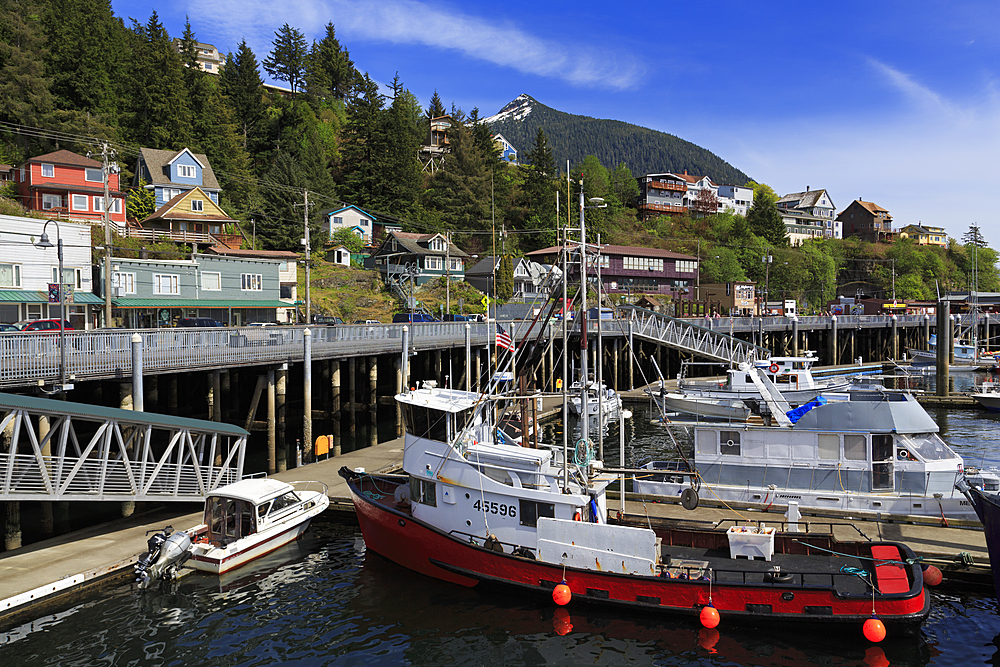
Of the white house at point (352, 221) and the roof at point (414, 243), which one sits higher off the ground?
the white house at point (352, 221)

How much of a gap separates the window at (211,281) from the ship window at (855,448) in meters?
47.0

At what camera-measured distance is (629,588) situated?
15.0 metres

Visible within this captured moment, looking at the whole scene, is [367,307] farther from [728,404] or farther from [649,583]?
[649,583]

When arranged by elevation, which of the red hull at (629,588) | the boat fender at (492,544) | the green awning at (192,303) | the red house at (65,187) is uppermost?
the red house at (65,187)

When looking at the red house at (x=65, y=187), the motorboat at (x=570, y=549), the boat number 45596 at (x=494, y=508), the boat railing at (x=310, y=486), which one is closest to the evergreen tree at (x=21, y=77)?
the red house at (x=65, y=187)

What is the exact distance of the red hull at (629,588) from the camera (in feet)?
45.3

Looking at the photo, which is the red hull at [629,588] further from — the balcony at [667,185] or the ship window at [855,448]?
the balcony at [667,185]

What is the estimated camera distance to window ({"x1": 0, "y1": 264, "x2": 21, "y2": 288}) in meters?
40.9

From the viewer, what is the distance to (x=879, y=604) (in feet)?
44.9

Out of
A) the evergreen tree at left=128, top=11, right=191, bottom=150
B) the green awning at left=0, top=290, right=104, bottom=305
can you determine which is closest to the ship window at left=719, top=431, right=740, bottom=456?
the green awning at left=0, top=290, right=104, bottom=305

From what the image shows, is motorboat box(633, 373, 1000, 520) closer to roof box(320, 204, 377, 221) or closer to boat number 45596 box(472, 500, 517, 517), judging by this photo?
boat number 45596 box(472, 500, 517, 517)

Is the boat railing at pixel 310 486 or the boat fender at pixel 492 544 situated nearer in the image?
the boat fender at pixel 492 544

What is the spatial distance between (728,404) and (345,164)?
3152 inches

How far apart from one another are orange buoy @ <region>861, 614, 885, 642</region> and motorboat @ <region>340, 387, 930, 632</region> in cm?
20
